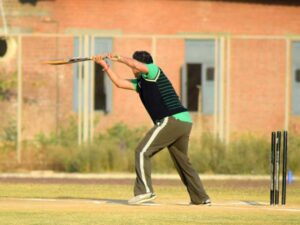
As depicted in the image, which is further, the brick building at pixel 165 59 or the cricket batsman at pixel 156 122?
the brick building at pixel 165 59

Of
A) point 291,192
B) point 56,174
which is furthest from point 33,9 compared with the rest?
point 291,192

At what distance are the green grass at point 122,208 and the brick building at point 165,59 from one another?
6.17m

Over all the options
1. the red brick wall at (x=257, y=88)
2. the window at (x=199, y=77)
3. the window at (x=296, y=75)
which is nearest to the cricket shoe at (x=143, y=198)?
the red brick wall at (x=257, y=88)

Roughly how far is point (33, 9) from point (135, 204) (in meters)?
15.3

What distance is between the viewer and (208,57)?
30266 mm

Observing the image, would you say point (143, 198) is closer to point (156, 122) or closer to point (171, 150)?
point (171, 150)

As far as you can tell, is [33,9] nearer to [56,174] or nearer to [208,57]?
[208,57]

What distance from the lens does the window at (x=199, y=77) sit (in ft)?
90.8

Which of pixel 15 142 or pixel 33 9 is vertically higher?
pixel 33 9

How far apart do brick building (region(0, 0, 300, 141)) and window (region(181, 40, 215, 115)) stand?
0.03 meters

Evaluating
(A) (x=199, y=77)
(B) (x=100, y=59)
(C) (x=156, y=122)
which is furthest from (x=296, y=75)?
(B) (x=100, y=59)

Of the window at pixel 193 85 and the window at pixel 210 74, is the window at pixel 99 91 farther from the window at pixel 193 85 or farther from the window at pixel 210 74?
the window at pixel 210 74

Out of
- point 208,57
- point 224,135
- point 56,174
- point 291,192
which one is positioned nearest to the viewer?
point 291,192

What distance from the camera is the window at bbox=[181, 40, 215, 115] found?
27.7 m
